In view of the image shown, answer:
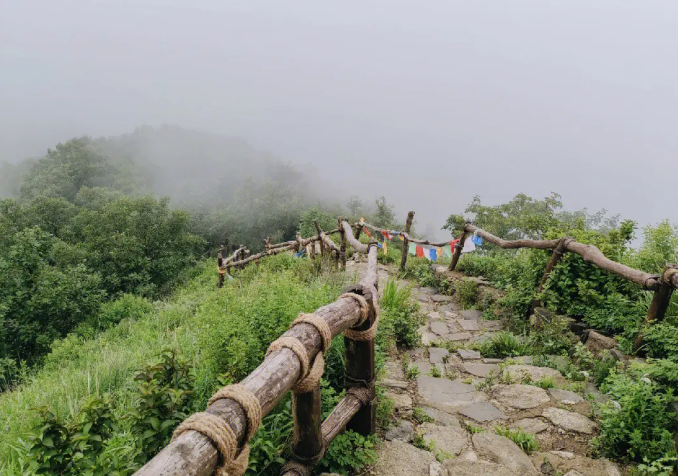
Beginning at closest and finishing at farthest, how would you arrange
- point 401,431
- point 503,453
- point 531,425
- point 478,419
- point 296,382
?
1. point 296,382
2. point 503,453
3. point 401,431
4. point 531,425
5. point 478,419

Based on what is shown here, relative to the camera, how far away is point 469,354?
479cm

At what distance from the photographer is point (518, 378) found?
3984 millimetres

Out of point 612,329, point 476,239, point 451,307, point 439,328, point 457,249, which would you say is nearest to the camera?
point 612,329

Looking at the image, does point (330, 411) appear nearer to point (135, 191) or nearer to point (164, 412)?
point (164, 412)

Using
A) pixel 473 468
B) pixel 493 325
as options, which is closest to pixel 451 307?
pixel 493 325

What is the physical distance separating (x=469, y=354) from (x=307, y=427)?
10.5 ft

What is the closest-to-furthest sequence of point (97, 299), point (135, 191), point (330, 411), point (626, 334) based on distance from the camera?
1. point (330, 411)
2. point (626, 334)
3. point (97, 299)
4. point (135, 191)

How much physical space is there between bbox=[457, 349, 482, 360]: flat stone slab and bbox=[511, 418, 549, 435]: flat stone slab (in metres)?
1.41

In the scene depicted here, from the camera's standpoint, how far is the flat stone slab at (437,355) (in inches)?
183

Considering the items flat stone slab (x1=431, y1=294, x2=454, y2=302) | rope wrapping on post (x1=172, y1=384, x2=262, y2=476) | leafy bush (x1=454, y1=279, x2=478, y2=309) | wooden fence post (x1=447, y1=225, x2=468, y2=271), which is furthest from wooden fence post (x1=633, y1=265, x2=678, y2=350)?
wooden fence post (x1=447, y1=225, x2=468, y2=271)

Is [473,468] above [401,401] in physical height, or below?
above

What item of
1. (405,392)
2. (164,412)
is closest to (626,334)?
(405,392)

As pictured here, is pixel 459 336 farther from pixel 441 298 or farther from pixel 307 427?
pixel 307 427

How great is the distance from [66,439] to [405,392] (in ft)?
8.45
